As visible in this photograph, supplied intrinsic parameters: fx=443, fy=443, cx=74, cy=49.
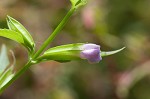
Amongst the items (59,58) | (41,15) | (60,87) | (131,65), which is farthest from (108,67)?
(59,58)

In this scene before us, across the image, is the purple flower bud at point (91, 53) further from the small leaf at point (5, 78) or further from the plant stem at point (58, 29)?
the small leaf at point (5, 78)

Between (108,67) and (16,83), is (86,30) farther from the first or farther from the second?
(16,83)

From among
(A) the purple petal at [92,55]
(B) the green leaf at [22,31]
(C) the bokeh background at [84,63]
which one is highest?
(B) the green leaf at [22,31]

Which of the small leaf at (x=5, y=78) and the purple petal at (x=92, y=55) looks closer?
the purple petal at (x=92, y=55)

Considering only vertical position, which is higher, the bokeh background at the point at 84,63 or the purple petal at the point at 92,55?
the purple petal at the point at 92,55

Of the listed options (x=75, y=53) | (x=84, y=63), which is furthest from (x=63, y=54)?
(x=84, y=63)

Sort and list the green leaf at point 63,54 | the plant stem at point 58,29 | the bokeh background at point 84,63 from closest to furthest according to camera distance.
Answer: the plant stem at point 58,29 → the green leaf at point 63,54 → the bokeh background at point 84,63

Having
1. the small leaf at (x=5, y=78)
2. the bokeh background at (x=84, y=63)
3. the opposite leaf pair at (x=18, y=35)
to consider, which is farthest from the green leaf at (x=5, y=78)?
the bokeh background at (x=84, y=63)
